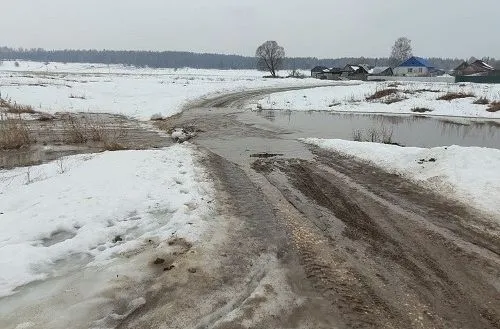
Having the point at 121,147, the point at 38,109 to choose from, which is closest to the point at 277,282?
the point at 121,147

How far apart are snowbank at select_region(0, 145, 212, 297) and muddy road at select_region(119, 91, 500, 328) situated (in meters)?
0.78

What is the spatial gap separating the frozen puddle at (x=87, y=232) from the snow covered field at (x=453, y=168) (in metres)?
4.91

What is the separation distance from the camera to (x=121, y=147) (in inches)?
520

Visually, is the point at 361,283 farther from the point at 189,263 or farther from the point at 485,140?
the point at 485,140

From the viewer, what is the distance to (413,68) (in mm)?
109375

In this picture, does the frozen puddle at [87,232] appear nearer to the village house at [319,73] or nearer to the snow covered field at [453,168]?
the snow covered field at [453,168]

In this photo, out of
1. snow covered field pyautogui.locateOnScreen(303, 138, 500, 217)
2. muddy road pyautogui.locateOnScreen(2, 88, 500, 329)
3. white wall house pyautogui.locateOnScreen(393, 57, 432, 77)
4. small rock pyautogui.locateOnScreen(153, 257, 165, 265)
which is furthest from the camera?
white wall house pyautogui.locateOnScreen(393, 57, 432, 77)

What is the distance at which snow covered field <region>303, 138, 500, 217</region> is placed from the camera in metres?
Result: 8.25

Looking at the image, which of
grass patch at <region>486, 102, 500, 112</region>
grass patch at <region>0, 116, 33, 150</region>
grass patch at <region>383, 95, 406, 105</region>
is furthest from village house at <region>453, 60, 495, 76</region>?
grass patch at <region>0, 116, 33, 150</region>

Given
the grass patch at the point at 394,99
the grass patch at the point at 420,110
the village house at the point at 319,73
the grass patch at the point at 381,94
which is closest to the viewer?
the grass patch at the point at 420,110

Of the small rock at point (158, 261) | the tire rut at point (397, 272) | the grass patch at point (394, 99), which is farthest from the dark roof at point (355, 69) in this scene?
the small rock at point (158, 261)

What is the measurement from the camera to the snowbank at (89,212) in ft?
18.2

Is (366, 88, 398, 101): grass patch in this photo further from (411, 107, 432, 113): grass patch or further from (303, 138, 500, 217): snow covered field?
(303, 138, 500, 217): snow covered field

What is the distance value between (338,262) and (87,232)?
12.0ft
